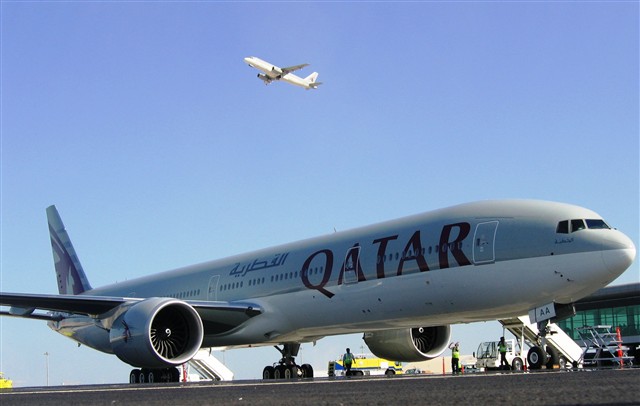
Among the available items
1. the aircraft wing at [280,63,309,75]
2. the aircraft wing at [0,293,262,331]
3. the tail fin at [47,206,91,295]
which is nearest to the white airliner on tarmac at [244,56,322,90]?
the aircraft wing at [280,63,309,75]

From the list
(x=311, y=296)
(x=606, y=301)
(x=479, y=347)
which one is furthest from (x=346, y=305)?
(x=606, y=301)

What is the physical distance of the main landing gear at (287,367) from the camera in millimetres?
21719

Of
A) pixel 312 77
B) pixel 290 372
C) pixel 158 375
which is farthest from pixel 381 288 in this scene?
pixel 312 77

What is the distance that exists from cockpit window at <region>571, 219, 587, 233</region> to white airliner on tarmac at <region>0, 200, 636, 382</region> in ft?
0.06

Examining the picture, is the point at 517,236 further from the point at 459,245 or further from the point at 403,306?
the point at 403,306

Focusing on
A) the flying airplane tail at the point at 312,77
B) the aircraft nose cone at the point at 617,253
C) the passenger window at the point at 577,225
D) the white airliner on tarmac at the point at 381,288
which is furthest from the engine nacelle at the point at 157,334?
the flying airplane tail at the point at 312,77

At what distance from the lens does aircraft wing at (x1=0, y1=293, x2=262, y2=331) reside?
1853 centimetres

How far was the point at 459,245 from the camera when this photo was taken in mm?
15469

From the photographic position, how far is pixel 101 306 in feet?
61.6

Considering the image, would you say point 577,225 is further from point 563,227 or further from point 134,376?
point 134,376

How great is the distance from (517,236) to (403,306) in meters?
2.76

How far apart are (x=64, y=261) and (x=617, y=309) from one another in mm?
28533

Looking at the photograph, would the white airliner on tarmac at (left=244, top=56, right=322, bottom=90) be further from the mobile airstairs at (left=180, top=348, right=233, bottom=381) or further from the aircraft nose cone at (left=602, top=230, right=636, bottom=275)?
the aircraft nose cone at (left=602, top=230, right=636, bottom=275)

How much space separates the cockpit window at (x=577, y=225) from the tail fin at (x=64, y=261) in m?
19.6
